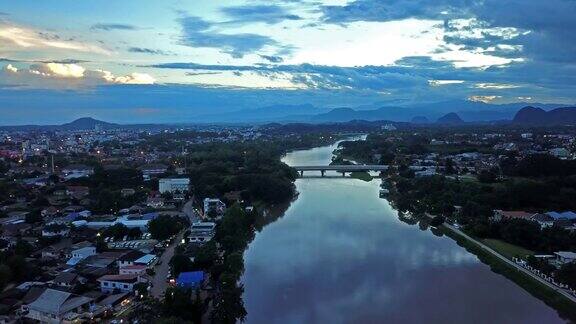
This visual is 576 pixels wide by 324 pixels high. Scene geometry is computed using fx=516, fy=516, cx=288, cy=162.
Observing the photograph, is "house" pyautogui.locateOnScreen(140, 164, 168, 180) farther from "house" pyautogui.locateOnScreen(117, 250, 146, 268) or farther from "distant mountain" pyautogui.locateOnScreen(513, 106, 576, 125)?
"distant mountain" pyautogui.locateOnScreen(513, 106, 576, 125)

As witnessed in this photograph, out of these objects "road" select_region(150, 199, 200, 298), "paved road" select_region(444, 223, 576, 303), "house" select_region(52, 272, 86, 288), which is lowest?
"road" select_region(150, 199, 200, 298)

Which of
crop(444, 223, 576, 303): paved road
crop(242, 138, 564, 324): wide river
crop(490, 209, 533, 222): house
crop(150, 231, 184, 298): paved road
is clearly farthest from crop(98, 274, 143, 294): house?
crop(490, 209, 533, 222): house

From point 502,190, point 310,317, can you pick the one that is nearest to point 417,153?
point 502,190

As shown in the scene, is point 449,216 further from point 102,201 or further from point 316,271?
point 102,201

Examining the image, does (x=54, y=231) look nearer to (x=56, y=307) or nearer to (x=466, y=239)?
(x=56, y=307)

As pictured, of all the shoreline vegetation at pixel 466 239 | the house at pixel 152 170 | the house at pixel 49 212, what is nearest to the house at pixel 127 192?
the house at pixel 49 212
